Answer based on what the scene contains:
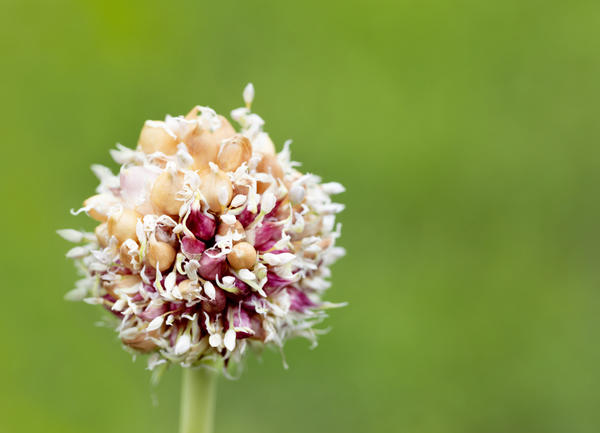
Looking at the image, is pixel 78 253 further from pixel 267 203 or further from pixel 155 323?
pixel 267 203

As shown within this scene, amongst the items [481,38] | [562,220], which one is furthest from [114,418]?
[481,38]

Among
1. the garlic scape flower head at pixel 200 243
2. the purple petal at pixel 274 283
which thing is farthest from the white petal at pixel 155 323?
the purple petal at pixel 274 283

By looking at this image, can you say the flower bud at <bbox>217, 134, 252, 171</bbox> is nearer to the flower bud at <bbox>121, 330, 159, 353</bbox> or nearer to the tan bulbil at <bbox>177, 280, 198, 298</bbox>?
the tan bulbil at <bbox>177, 280, 198, 298</bbox>

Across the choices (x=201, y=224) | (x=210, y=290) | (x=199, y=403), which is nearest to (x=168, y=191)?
(x=201, y=224)

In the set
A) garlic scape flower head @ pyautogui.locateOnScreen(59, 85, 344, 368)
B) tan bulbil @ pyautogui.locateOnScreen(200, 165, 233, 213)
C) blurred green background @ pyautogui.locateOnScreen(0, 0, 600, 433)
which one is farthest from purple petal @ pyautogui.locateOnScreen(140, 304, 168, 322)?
blurred green background @ pyautogui.locateOnScreen(0, 0, 600, 433)

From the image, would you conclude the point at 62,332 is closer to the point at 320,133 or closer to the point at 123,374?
the point at 123,374
